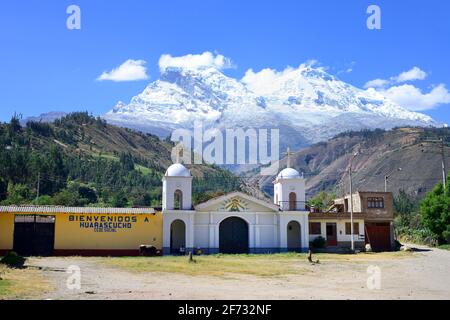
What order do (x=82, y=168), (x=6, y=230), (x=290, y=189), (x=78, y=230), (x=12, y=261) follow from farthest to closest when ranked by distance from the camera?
1. (x=82, y=168)
2. (x=290, y=189)
3. (x=78, y=230)
4. (x=6, y=230)
5. (x=12, y=261)

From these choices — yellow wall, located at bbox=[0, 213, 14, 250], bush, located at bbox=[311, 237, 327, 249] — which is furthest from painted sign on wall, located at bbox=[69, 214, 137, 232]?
bush, located at bbox=[311, 237, 327, 249]

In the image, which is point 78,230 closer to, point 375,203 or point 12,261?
point 12,261

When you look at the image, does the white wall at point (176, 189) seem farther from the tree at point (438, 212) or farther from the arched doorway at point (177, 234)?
the tree at point (438, 212)

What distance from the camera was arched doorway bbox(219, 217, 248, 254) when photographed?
47.9m

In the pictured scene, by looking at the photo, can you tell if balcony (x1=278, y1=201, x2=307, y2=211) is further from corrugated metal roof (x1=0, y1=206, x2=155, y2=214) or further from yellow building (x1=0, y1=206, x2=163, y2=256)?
corrugated metal roof (x1=0, y1=206, x2=155, y2=214)

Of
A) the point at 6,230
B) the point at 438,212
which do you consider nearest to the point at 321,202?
the point at 438,212

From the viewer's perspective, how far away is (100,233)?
4403cm

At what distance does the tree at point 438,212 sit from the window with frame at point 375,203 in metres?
4.39

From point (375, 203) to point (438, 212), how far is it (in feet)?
19.1

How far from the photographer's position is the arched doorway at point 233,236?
47.9 meters

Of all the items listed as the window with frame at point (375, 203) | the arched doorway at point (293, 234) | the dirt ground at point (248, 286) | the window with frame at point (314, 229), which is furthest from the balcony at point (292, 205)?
the dirt ground at point (248, 286)

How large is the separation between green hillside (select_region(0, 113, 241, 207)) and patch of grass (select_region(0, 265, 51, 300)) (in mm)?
44481
